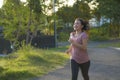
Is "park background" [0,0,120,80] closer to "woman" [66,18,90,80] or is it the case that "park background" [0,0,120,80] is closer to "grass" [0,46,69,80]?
"grass" [0,46,69,80]

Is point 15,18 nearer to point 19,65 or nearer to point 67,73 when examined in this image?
point 19,65

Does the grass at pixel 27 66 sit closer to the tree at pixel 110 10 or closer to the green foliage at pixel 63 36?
the tree at pixel 110 10

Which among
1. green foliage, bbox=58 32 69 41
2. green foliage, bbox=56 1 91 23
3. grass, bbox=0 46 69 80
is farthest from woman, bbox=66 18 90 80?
green foliage, bbox=56 1 91 23

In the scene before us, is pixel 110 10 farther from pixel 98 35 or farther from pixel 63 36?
pixel 63 36

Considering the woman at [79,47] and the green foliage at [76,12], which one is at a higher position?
the green foliage at [76,12]

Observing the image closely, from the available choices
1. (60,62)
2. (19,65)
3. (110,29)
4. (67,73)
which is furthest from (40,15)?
(110,29)

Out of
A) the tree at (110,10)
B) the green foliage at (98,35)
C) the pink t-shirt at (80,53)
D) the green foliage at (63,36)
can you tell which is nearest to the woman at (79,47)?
the pink t-shirt at (80,53)

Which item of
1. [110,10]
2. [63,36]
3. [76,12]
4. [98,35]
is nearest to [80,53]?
[110,10]

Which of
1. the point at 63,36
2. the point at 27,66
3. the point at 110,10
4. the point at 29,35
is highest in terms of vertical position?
the point at 110,10

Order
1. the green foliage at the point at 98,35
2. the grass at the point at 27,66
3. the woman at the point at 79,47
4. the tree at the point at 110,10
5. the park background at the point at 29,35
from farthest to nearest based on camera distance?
the green foliage at the point at 98,35 < the tree at the point at 110,10 < the park background at the point at 29,35 < the grass at the point at 27,66 < the woman at the point at 79,47

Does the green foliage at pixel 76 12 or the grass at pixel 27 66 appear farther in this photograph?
the green foliage at pixel 76 12

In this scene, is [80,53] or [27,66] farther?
[27,66]

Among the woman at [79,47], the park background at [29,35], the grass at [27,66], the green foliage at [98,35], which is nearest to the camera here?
the woman at [79,47]

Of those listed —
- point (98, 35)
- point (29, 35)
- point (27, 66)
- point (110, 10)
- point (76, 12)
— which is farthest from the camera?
point (76, 12)
